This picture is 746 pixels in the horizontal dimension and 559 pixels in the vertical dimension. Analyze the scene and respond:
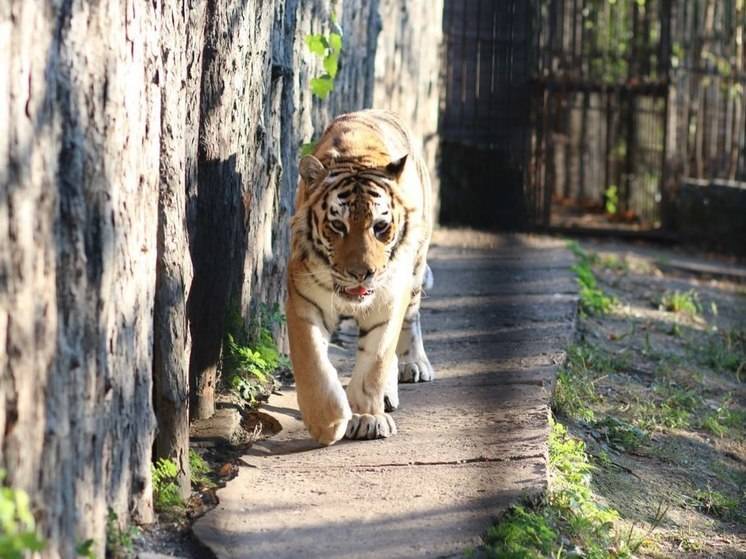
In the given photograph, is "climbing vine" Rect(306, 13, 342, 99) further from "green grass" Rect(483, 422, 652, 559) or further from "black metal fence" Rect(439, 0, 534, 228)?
"green grass" Rect(483, 422, 652, 559)

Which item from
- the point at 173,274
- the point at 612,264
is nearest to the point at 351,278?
the point at 173,274

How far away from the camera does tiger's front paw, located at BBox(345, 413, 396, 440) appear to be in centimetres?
488

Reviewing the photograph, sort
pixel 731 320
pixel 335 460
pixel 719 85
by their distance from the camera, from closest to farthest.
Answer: pixel 335 460 < pixel 731 320 < pixel 719 85

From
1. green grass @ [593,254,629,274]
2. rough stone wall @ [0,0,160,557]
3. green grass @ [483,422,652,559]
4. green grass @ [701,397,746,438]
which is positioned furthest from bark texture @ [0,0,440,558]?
green grass @ [593,254,629,274]

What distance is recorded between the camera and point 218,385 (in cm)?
529

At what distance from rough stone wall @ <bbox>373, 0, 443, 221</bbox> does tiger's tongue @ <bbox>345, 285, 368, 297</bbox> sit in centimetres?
394

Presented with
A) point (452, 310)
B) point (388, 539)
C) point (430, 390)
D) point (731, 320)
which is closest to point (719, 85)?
point (731, 320)

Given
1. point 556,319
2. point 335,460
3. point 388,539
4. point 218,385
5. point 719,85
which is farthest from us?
point 719,85

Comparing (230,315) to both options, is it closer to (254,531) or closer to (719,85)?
(254,531)

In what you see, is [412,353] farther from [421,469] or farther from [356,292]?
[421,469]

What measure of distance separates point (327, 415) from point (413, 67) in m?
5.71

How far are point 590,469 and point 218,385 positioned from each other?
1573 mm

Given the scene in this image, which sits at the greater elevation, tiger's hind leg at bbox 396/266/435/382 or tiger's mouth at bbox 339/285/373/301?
tiger's mouth at bbox 339/285/373/301

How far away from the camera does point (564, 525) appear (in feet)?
13.6
